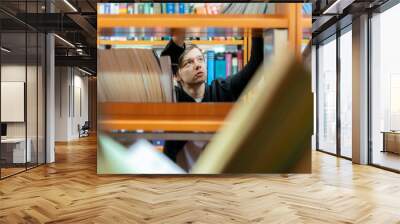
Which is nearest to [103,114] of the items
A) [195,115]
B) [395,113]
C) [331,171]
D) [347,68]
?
[195,115]

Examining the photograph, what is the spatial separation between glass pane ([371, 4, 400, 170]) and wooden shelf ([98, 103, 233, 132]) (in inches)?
168

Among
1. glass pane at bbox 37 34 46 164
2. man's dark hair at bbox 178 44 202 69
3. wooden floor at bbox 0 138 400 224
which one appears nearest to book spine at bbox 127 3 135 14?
man's dark hair at bbox 178 44 202 69

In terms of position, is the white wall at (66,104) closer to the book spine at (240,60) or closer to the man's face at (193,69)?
the man's face at (193,69)

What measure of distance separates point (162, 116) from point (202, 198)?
1.15 m

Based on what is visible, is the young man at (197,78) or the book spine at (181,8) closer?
the book spine at (181,8)

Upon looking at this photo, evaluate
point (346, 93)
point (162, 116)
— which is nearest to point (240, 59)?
point (162, 116)

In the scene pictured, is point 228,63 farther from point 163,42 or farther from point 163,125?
point 163,125

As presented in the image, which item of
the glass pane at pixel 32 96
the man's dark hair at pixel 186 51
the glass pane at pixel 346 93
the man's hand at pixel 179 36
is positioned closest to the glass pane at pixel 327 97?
the glass pane at pixel 346 93

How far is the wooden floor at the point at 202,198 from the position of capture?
418 cm

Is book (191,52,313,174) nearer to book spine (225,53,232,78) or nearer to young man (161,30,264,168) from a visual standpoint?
young man (161,30,264,168)

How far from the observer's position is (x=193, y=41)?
4977mm

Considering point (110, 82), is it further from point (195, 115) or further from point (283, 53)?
point (283, 53)

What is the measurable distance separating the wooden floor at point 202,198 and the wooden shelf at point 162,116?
90cm

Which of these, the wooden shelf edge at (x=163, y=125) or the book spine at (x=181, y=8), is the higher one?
the book spine at (x=181, y=8)
